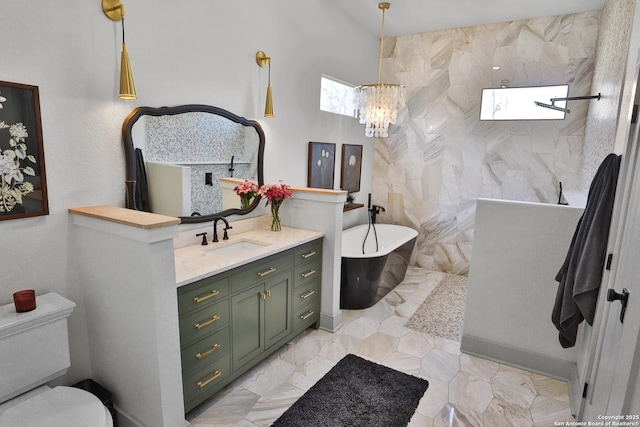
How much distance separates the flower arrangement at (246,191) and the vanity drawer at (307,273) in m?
0.74

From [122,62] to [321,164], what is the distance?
7.93 ft

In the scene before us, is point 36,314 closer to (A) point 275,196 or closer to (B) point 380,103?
(A) point 275,196

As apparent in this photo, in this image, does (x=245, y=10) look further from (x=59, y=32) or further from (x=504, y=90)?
(x=504, y=90)

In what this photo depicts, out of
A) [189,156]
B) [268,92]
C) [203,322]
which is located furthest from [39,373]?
[268,92]

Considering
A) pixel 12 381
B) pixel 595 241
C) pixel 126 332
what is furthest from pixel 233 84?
pixel 595 241

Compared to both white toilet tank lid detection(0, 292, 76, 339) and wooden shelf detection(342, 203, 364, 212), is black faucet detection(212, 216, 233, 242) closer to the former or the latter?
white toilet tank lid detection(0, 292, 76, 339)

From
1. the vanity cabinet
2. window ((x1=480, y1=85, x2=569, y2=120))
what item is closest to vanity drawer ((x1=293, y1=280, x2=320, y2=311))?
the vanity cabinet

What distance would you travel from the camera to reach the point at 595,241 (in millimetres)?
1990

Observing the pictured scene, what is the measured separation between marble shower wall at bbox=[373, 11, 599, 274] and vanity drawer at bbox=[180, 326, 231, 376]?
11.4ft

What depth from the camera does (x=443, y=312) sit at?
3.76 meters

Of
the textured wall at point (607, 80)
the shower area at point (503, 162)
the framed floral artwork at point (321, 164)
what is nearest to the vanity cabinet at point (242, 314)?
the framed floral artwork at point (321, 164)

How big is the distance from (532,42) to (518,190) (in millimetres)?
1693

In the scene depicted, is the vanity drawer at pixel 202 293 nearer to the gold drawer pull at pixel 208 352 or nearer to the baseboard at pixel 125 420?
the gold drawer pull at pixel 208 352

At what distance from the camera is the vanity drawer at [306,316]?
298 centimetres
